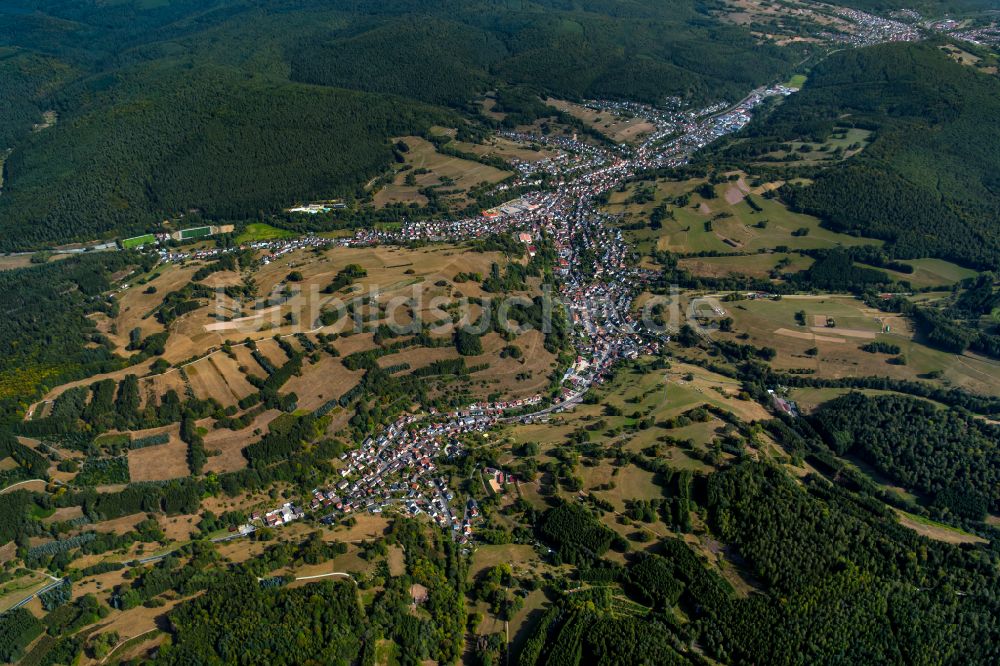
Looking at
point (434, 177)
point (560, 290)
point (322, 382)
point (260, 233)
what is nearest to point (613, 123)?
point (434, 177)

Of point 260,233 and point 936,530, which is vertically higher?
point 260,233

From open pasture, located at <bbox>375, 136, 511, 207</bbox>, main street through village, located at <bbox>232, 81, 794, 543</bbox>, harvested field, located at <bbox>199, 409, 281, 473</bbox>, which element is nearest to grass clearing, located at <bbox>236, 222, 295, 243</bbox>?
main street through village, located at <bbox>232, 81, 794, 543</bbox>

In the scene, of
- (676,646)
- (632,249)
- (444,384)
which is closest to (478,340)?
(444,384)

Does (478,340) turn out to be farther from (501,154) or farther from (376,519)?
(501,154)

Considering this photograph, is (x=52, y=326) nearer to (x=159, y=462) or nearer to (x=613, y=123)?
(x=159, y=462)

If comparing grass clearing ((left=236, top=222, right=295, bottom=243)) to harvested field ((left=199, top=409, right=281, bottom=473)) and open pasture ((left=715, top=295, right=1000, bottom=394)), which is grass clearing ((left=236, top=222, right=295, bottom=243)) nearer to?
harvested field ((left=199, top=409, right=281, bottom=473))

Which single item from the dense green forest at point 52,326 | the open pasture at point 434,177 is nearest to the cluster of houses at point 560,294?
the open pasture at point 434,177

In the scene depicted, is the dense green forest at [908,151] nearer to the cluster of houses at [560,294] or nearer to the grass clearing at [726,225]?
the grass clearing at [726,225]
